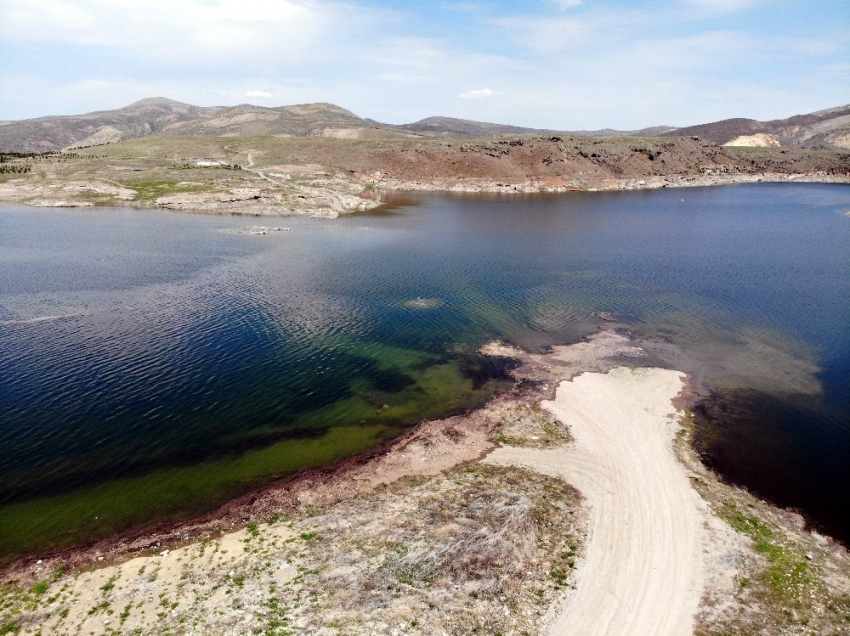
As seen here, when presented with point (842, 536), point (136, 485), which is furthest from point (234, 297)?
point (842, 536)

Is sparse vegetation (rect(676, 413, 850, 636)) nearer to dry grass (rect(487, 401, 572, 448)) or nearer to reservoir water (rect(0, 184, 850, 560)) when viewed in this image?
reservoir water (rect(0, 184, 850, 560))

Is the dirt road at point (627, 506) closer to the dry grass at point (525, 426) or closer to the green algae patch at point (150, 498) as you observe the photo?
the dry grass at point (525, 426)

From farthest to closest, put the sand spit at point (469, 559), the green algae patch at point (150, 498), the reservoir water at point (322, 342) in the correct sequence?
the reservoir water at point (322, 342) → the green algae patch at point (150, 498) → the sand spit at point (469, 559)

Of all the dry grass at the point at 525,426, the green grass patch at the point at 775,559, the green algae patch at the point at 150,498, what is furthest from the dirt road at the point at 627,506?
the green algae patch at the point at 150,498

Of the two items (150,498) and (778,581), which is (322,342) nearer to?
(150,498)

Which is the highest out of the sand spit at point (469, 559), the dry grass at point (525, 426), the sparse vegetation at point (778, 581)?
the dry grass at point (525, 426)

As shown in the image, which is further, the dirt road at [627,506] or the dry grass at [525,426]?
the dry grass at [525,426]
